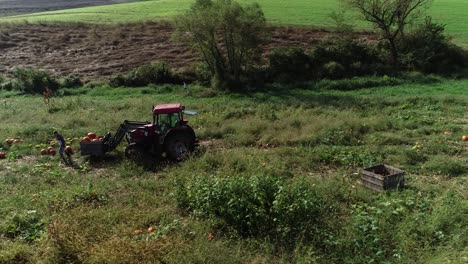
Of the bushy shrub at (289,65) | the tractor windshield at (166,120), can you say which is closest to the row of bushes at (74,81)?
the bushy shrub at (289,65)

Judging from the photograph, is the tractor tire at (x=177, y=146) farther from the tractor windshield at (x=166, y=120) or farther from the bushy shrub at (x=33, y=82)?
→ the bushy shrub at (x=33, y=82)

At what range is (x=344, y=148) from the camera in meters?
14.1

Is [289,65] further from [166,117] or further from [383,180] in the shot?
[383,180]

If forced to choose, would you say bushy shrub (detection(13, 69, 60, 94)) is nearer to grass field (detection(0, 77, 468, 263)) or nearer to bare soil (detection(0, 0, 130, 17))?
grass field (detection(0, 77, 468, 263))

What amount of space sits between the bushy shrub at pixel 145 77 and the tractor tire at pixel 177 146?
17702mm

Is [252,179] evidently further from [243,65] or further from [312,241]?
[243,65]

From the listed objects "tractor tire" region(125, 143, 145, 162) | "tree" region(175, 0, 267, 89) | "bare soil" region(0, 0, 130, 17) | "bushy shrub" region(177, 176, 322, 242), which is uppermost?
"bare soil" region(0, 0, 130, 17)

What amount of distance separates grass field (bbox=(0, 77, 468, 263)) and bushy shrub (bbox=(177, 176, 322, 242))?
1.1 inches

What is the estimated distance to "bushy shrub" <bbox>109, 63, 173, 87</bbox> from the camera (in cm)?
3084

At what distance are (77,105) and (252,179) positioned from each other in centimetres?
1710

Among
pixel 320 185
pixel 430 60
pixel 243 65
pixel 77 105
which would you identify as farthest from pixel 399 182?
pixel 430 60

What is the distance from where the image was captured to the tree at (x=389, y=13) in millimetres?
30547

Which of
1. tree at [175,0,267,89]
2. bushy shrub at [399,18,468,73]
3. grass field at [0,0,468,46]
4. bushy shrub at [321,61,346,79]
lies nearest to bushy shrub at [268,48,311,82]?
bushy shrub at [321,61,346,79]

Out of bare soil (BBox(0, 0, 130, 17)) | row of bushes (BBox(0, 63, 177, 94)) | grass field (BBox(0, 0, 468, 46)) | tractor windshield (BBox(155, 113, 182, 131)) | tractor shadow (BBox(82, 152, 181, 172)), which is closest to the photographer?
tractor shadow (BBox(82, 152, 181, 172))
